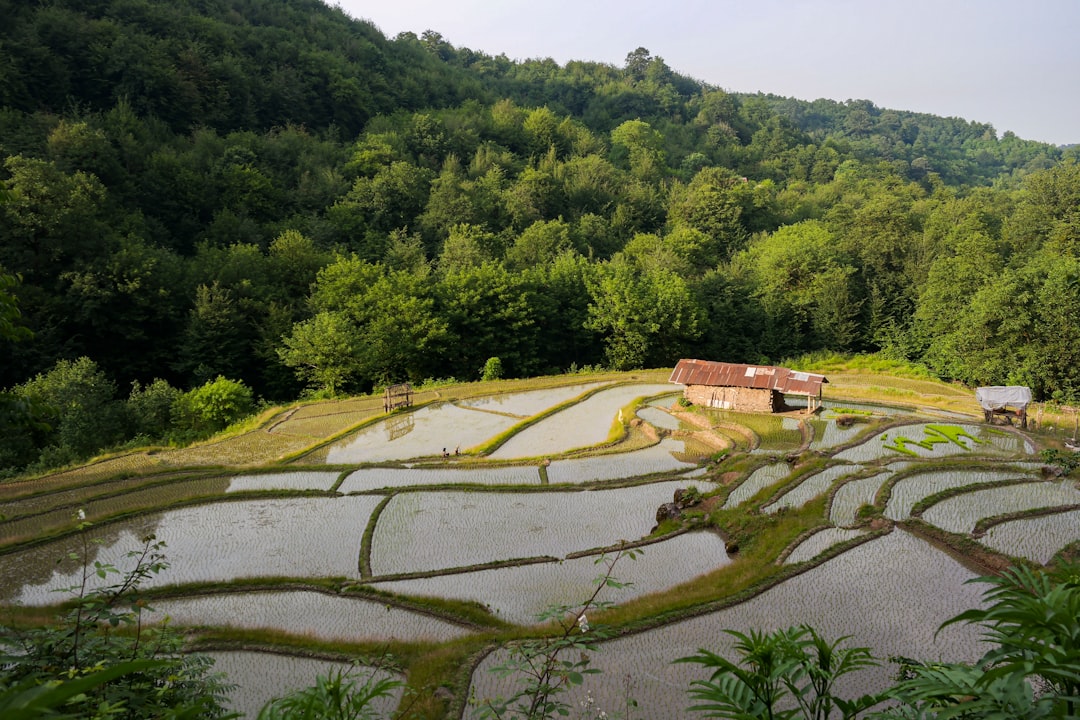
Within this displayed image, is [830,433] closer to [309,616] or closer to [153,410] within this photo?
[309,616]

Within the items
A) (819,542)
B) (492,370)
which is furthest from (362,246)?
(819,542)

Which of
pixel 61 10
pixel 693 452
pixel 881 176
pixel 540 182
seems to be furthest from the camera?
pixel 881 176

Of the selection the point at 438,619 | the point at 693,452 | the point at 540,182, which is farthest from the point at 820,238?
the point at 438,619

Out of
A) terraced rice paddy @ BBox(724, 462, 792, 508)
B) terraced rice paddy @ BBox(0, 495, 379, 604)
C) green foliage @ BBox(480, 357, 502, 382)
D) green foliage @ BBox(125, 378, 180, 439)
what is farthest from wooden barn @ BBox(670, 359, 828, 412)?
green foliage @ BBox(125, 378, 180, 439)

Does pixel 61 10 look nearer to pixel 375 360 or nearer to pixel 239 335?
pixel 239 335

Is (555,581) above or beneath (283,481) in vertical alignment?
beneath

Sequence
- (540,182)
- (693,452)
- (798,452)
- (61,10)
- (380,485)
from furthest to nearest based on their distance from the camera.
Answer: (540,182)
(61,10)
(693,452)
(798,452)
(380,485)
